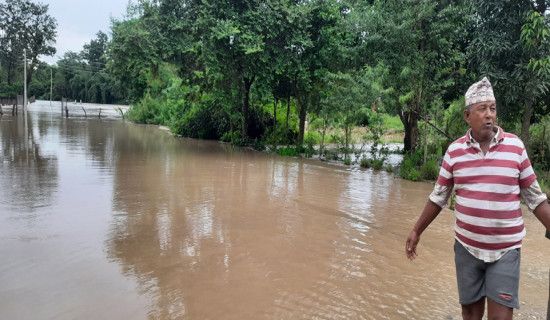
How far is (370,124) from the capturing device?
15.3 metres

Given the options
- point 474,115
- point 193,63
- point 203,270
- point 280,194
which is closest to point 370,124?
point 280,194

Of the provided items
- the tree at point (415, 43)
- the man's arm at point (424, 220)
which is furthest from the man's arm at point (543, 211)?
the tree at point (415, 43)

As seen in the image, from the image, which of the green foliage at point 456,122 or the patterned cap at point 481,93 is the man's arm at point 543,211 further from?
the green foliage at point 456,122

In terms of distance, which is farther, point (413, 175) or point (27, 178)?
point (413, 175)

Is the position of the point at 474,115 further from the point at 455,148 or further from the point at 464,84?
the point at 464,84

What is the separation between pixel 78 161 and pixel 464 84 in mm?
12947

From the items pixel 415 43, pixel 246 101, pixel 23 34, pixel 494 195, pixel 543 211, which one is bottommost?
pixel 543 211

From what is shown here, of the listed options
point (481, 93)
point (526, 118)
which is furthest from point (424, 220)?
point (526, 118)

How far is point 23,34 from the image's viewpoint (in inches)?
2692

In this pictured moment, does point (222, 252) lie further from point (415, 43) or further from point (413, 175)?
point (415, 43)

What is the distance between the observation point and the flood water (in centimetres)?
424

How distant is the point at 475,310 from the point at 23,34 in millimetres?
80597

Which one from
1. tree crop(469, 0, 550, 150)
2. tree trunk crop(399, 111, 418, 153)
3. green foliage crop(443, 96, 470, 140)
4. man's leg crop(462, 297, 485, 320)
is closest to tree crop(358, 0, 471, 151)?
green foliage crop(443, 96, 470, 140)

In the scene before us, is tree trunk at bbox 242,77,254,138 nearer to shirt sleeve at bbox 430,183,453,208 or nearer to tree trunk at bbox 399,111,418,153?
tree trunk at bbox 399,111,418,153
